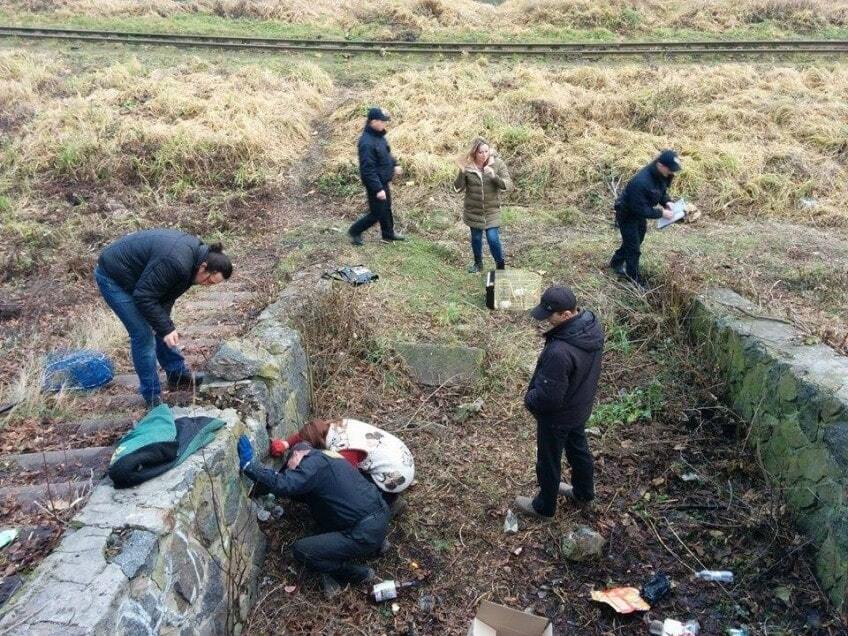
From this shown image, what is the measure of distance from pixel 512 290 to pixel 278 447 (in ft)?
11.9

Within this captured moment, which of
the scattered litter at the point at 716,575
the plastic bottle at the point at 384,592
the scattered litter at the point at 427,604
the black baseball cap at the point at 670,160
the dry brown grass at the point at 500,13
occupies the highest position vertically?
the dry brown grass at the point at 500,13

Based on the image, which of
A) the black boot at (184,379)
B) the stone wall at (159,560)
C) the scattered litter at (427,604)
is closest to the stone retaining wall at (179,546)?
the stone wall at (159,560)

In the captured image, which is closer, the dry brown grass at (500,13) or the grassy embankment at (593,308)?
the grassy embankment at (593,308)

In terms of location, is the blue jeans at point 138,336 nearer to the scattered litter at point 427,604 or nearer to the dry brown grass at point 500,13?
the scattered litter at point 427,604

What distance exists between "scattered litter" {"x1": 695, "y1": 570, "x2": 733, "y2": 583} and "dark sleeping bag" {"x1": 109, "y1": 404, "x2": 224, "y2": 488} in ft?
10.7

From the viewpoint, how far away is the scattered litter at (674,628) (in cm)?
380

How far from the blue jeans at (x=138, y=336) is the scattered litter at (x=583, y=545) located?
10.4ft

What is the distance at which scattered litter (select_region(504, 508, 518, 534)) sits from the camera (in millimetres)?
4629

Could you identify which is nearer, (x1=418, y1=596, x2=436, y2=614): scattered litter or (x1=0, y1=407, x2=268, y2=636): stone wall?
(x1=0, y1=407, x2=268, y2=636): stone wall

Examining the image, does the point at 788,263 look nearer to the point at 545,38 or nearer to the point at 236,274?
the point at 236,274

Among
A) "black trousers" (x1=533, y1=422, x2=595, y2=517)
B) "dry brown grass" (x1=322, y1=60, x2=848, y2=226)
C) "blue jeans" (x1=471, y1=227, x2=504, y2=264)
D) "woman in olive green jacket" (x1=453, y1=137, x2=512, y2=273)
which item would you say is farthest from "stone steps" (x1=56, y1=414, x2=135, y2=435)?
"dry brown grass" (x1=322, y1=60, x2=848, y2=226)

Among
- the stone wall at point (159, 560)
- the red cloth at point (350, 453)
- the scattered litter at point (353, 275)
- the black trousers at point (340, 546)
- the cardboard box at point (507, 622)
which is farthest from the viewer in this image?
the scattered litter at point (353, 275)

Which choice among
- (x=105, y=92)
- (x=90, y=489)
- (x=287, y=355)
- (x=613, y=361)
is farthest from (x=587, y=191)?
(x=105, y=92)

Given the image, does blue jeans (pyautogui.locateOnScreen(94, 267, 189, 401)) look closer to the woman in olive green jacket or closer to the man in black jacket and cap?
the man in black jacket and cap
